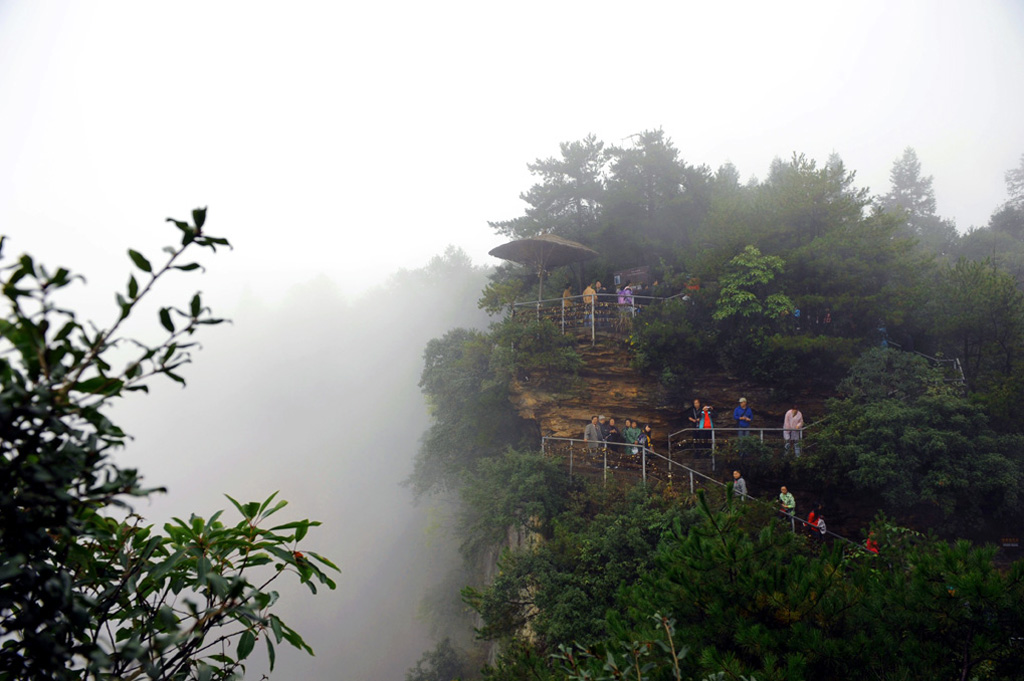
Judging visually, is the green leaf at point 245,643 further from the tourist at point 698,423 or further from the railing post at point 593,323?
the railing post at point 593,323

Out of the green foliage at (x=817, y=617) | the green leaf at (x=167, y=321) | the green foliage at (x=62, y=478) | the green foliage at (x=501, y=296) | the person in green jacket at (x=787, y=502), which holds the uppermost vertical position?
the green foliage at (x=501, y=296)

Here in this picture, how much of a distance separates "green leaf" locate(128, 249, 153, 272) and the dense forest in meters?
2.23

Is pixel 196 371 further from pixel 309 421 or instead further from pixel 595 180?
pixel 595 180

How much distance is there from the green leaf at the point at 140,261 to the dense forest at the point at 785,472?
87.7 inches

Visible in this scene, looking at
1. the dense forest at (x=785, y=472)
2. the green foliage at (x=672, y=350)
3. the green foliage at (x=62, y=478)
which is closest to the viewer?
the green foliage at (x=62, y=478)

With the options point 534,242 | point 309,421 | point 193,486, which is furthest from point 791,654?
point 193,486

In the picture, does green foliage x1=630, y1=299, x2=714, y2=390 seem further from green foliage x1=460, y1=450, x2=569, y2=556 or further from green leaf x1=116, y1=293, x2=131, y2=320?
green leaf x1=116, y1=293, x2=131, y2=320

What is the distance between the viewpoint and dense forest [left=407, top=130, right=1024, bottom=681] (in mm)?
2967

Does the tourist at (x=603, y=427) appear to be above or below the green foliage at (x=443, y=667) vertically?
above

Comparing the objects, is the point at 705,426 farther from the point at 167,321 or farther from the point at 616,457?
the point at 167,321

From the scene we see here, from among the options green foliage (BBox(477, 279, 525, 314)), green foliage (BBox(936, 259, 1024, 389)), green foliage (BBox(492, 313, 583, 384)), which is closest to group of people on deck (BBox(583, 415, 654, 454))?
green foliage (BBox(492, 313, 583, 384))

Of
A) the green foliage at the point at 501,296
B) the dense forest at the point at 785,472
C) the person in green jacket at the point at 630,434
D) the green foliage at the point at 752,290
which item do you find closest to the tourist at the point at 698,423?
the dense forest at the point at 785,472

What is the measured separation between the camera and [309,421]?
49188 mm

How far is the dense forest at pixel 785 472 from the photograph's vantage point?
2967mm
